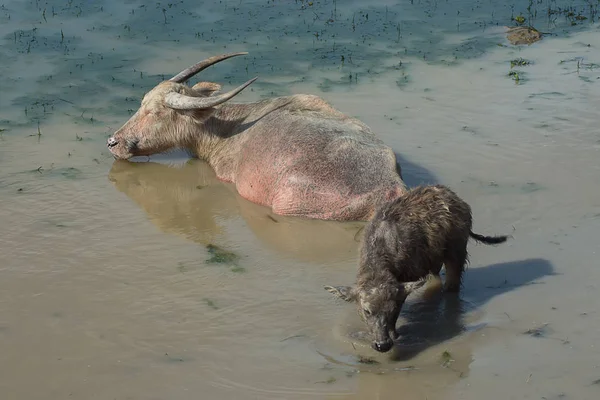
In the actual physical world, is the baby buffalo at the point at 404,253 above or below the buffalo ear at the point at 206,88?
below

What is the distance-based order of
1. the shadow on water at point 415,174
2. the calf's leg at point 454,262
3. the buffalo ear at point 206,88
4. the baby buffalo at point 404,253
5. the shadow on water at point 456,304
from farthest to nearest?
1. the buffalo ear at point 206,88
2. the shadow on water at point 415,174
3. the calf's leg at point 454,262
4. the shadow on water at point 456,304
5. the baby buffalo at point 404,253

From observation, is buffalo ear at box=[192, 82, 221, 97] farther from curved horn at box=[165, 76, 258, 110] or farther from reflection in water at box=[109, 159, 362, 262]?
reflection in water at box=[109, 159, 362, 262]

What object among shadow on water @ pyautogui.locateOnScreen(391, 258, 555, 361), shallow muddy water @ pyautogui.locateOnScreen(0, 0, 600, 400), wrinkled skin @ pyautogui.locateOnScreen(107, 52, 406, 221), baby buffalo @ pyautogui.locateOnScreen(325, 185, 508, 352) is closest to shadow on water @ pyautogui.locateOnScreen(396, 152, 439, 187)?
shallow muddy water @ pyautogui.locateOnScreen(0, 0, 600, 400)

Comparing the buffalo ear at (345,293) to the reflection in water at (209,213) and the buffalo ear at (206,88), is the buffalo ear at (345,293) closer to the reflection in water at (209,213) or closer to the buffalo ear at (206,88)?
the reflection in water at (209,213)

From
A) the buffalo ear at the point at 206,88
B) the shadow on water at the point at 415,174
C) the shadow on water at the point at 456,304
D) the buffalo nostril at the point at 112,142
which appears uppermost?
the buffalo ear at the point at 206,88

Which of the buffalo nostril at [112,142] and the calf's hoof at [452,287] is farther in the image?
the buffalo nostril at [112,142]

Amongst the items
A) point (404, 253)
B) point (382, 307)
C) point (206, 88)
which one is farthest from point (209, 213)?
point (382, 307)

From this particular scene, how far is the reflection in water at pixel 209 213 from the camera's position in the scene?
7715mm

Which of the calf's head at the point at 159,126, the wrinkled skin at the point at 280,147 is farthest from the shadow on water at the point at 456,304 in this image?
the calf's head at the point at 159,126

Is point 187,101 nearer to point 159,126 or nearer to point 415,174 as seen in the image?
point 159,126

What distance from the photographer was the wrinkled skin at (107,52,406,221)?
8070 mm

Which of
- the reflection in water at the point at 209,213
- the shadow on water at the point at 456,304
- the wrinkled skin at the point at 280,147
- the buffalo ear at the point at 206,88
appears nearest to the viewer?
the shadow on water at the point at 456,304

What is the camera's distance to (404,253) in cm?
613

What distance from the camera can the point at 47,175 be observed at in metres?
9.23
